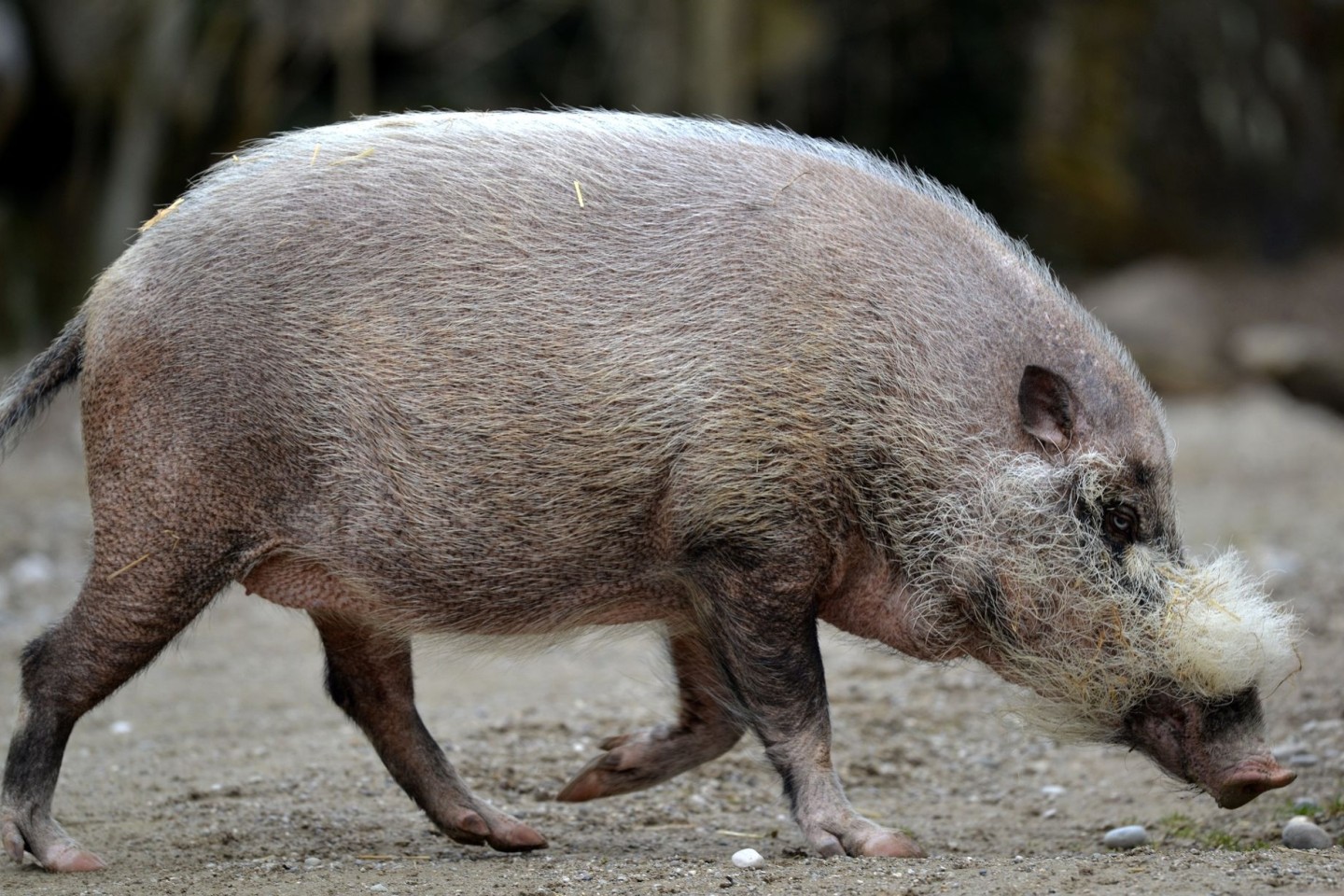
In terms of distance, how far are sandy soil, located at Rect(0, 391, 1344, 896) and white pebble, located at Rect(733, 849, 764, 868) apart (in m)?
0.10

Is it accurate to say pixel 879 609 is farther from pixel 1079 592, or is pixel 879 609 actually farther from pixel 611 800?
pixel 611 800

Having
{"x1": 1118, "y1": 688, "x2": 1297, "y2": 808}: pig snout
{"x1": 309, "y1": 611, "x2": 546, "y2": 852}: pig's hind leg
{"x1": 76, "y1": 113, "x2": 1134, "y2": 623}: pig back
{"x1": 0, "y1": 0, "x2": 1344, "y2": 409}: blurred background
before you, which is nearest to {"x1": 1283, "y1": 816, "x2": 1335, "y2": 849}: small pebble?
{"x1": 1118, "y1": 688, "x2": 1297, "y2": 808}: pig snout

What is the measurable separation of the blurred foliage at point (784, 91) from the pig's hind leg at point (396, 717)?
1023cm

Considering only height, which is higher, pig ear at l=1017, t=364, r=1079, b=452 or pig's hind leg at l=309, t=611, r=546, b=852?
pig ear at l=1017, t=364, r=1079, b=452

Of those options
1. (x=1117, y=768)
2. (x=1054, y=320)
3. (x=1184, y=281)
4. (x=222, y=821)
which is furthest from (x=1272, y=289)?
(x=222, y=821)

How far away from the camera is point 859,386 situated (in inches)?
178

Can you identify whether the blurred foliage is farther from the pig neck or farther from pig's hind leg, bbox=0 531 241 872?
the pig neck

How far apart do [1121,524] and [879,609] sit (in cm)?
73

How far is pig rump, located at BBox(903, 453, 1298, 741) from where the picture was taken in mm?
4508

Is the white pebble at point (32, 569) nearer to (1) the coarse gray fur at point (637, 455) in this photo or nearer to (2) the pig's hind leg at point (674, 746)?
(1) the coarse gray fur at point (637, 455)

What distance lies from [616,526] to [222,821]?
1.70 m

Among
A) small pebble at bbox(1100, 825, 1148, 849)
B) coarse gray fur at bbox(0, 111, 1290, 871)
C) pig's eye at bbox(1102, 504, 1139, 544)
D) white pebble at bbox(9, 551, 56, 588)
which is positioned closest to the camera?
coarse gray fur at bbox(0, 111, 1290, 871)

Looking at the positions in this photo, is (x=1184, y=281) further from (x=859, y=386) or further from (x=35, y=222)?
(x=859, y=386)

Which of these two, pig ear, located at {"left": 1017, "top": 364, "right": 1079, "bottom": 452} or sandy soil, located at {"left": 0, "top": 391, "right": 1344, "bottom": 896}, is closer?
sandy soil, located at {"left": 0, "top": 391, "right": 1344, "bottom": 896}
